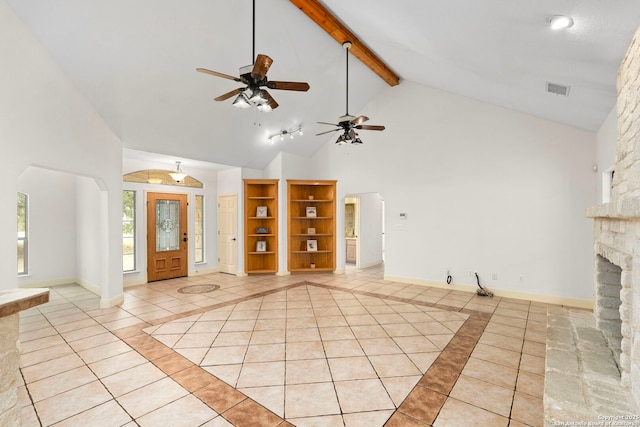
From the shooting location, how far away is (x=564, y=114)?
13.7 feet

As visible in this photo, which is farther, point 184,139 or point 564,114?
point 184,139

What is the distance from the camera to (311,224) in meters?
7.69

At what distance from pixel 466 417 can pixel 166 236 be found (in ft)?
21.7

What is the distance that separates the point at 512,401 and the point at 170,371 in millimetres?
2941

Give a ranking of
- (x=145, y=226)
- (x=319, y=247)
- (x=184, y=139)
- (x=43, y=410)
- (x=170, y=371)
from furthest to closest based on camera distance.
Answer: (x=319, y=247) → (x=145, y=226) → (x=184, y=139) → (x=170, y=371) → (x=43, y=410)

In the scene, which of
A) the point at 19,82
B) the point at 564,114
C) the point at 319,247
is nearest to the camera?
the point at 19,82

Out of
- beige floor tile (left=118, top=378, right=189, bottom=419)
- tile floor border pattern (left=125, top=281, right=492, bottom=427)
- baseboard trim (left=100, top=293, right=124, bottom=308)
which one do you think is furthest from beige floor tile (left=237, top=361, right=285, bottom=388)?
baseboard trim (left=100, top=293, right=124, bottom=308)

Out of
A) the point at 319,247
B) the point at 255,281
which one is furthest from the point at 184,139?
the point at 319,247

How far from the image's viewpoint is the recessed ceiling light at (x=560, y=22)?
2.15m

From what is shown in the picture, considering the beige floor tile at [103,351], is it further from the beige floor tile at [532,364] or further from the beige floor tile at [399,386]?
the beige floor tile at [532,364]

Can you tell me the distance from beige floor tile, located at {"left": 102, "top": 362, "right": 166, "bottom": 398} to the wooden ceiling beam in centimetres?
444

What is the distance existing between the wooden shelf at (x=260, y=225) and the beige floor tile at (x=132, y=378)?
436cm

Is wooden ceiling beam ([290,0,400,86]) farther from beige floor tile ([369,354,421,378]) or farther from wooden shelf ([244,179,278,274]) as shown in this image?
beige floor tile ([369,354,421,378])

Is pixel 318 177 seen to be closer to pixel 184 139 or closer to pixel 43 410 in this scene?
pixel 184 139
